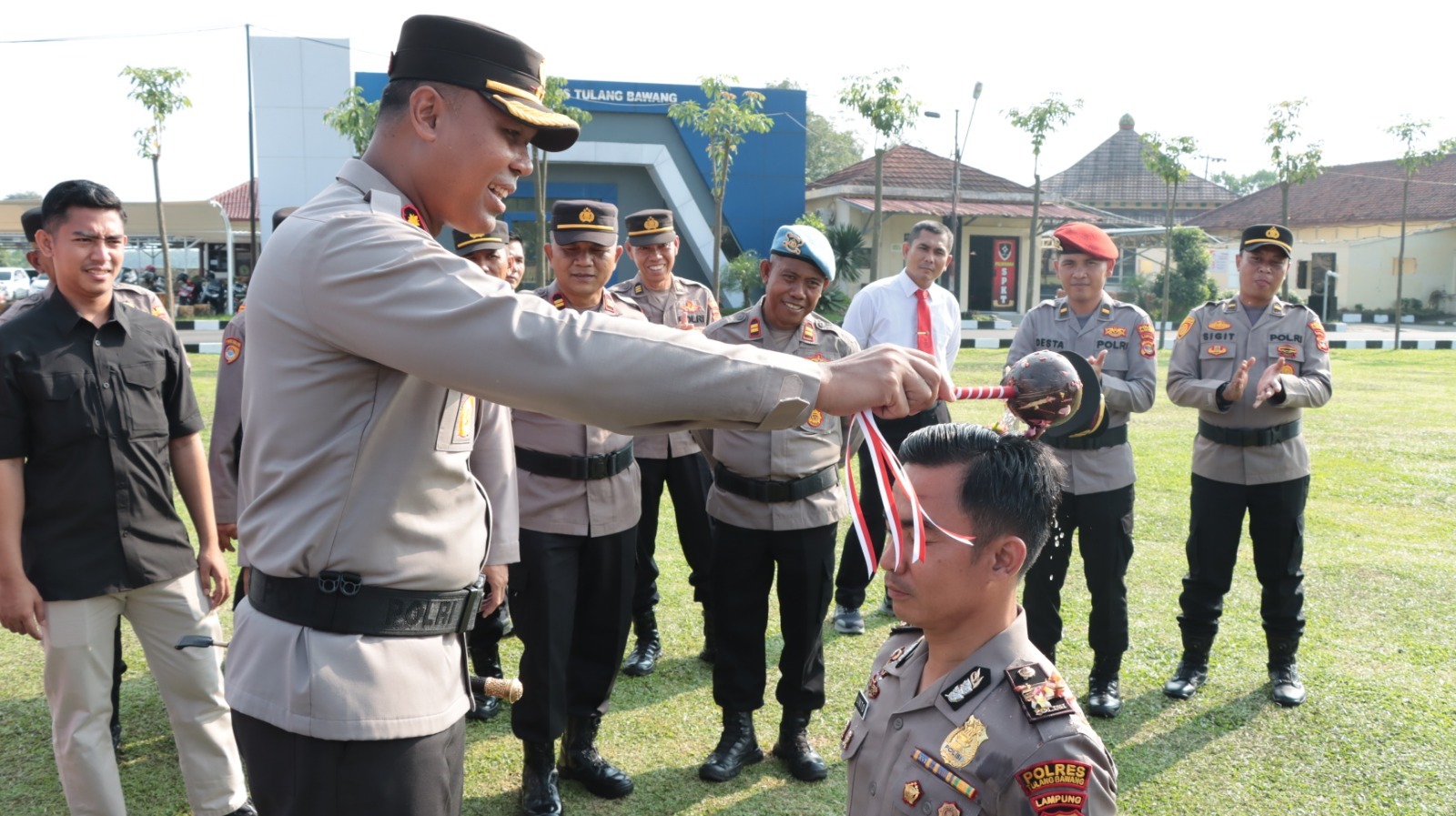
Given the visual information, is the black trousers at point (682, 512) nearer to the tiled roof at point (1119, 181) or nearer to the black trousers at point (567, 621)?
the black trousers at point (567, 621)

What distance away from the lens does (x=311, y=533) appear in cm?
187

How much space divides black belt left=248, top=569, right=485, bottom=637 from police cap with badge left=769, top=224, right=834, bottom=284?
9.05 ft

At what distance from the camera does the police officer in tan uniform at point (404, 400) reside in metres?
1.65

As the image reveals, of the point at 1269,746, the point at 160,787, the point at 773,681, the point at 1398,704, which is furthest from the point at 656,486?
the point at 1398,704

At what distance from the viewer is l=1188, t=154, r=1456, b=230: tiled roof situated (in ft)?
125

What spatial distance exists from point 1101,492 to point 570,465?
95.6 inches

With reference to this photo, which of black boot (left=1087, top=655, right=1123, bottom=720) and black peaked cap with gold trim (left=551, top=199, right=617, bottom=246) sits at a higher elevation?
black peaked cap with gold trim (left=551, top=199, right=617, bottom=246)

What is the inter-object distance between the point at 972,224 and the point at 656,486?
2871cm

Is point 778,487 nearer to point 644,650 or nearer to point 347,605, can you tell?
point 644,650

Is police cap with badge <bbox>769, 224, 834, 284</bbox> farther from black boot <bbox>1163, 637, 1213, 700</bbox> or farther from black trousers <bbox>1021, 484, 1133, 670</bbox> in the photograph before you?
black boot <bbox>1163, 637, 1213, 700</bbox>

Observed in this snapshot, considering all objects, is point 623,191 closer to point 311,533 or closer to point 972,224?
point 972,224

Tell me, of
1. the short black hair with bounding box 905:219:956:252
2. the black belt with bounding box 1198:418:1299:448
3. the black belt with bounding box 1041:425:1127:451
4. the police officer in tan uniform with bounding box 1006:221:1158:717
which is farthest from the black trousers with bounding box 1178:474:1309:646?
the short black hair with bounding box 905:219:956:252

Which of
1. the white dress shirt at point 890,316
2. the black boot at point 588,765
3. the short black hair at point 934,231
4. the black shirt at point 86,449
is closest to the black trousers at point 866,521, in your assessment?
the white dress shirt at point 890,316

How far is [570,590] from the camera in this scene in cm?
409
